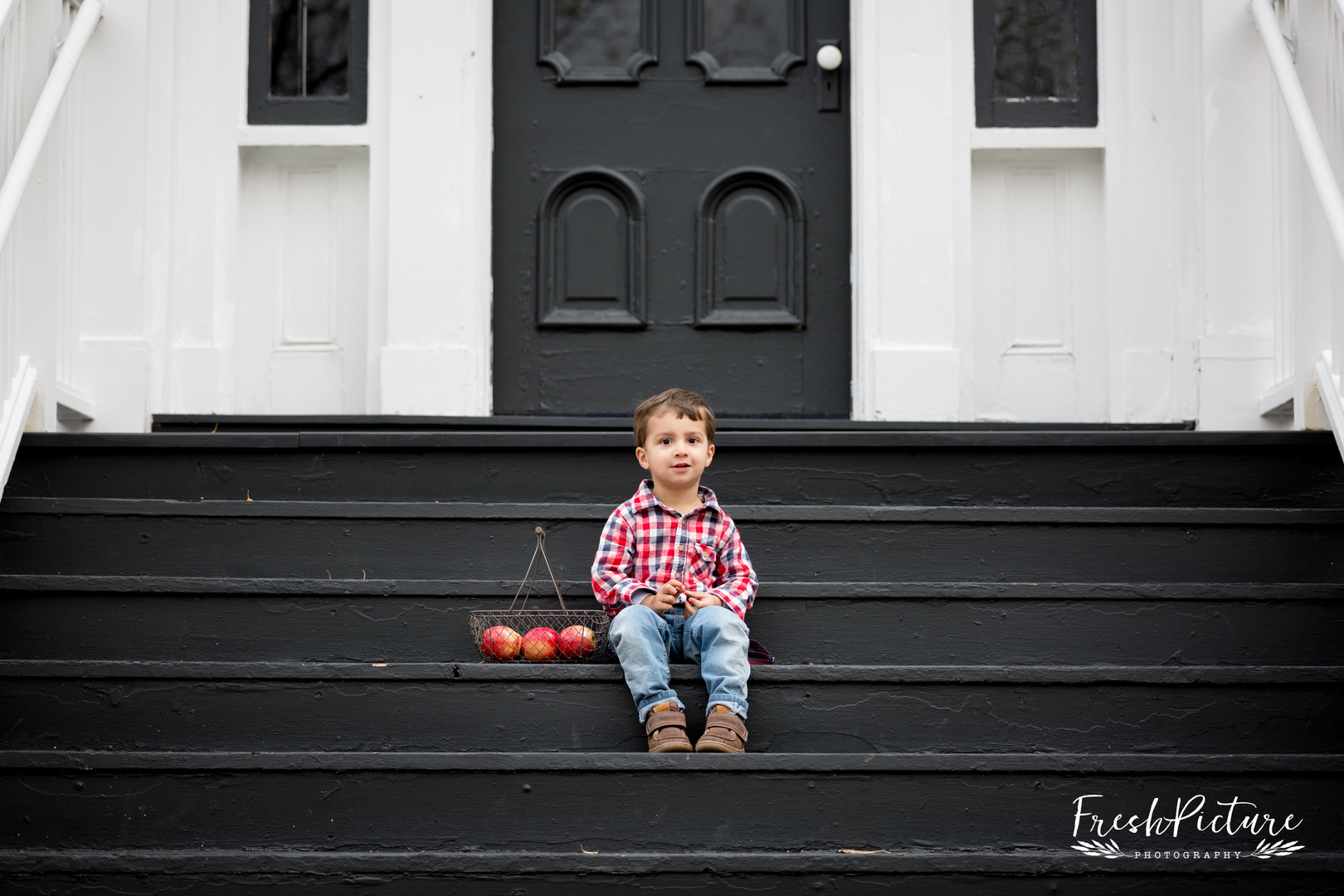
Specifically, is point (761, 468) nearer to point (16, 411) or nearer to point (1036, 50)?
point (16, 411)

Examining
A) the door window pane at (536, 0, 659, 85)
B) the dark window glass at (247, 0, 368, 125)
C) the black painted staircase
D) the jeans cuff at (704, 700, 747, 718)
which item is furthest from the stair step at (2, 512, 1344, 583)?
the door window pane at (536, 0, 659, 85)

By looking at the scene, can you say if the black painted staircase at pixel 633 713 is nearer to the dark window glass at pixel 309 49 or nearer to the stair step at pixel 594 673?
the stair step at pixel 594 673

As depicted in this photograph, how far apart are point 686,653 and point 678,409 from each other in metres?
0.56

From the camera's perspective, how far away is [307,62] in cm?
466

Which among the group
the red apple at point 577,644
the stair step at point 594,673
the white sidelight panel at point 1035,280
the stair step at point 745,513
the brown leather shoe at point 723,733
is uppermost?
the white sidelight panel at point 1035,280

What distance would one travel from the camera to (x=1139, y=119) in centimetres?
448

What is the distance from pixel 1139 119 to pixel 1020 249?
1.82 feet

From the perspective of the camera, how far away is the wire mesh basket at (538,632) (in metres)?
2.93

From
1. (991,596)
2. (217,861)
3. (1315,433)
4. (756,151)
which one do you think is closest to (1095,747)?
(991,596)

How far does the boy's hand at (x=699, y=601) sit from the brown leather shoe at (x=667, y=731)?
306mm

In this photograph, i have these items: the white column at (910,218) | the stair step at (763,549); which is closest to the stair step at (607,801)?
the stair step at (763,549)

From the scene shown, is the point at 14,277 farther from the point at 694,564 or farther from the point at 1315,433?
the point at 1315,433

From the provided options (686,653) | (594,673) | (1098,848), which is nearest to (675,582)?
(686,653)

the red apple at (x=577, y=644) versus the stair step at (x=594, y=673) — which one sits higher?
the red apple at (x=577, y=644)
